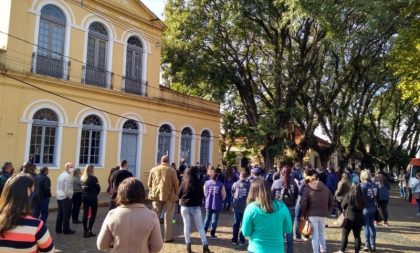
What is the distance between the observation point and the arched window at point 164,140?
69.3 ft

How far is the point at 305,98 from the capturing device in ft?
80.3

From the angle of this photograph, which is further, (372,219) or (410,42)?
(410,42)

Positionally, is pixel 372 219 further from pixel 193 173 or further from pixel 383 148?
pixel 383 148

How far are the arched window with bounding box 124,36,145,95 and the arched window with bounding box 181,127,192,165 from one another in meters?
4.09

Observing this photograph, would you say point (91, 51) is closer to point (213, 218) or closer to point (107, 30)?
point (107, 30)

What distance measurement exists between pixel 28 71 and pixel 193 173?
370 inches

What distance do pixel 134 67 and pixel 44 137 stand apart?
5.77m

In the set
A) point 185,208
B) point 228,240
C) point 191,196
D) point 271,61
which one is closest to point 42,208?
point 185,208

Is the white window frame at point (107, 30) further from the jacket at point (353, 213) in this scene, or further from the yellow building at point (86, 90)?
the jacket at point (353, 213)

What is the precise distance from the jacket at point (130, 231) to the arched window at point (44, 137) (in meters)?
12.4

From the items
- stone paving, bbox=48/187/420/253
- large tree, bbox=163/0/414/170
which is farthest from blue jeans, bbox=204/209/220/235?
large tree, bbox=163/0/414/170

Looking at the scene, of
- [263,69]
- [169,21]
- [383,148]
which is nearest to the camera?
[169,21]

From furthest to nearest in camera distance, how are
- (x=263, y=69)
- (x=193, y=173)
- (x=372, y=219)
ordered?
(x=263, y=69) < (x=372, y=219) < (x=193, y=173)

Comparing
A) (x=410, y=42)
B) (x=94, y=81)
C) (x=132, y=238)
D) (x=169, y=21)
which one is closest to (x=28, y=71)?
(x=94, y=81)
